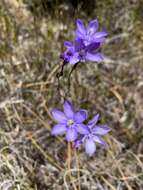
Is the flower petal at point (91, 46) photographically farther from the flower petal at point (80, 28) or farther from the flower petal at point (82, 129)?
the flower petal at point (82, 129)

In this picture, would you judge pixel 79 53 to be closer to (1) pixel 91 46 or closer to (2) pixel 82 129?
(1) pixel 91 46

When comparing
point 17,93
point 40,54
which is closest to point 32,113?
point 17,93

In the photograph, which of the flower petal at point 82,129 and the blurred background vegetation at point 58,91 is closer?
the flower petal at point 82,129

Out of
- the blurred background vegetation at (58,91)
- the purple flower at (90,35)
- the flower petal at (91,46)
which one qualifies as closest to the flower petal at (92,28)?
the purple flower at (90,35)

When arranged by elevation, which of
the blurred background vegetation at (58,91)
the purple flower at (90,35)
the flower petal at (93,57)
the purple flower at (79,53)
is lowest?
the blurred background vegetation at (58,91)

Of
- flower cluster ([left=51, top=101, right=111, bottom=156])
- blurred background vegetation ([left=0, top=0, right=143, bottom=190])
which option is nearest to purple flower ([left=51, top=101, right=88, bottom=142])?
flower cluster ([left=51, top=101, right=111, bottom=156])

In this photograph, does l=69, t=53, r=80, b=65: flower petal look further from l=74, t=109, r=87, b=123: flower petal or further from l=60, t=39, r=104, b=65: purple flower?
l=74, t=109, r=87, b=123: flower petal

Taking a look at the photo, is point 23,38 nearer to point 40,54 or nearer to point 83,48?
point 40,54
